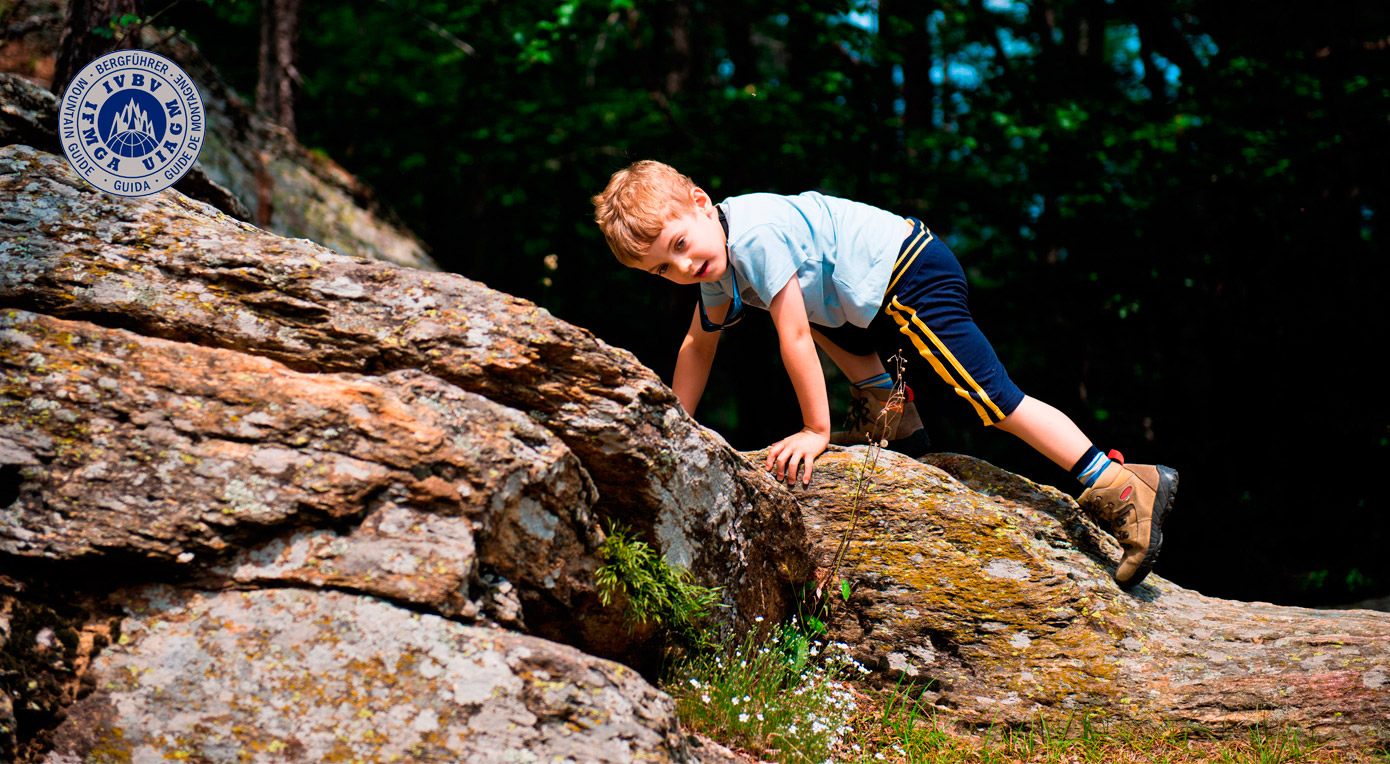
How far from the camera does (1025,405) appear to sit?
12.3 feet

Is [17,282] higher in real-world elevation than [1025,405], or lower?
lower

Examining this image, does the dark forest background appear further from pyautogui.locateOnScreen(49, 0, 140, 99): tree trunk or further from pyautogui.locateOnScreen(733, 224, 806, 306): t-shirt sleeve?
pyautogui.locateOnScreen(733, 224, 806, 306): t-shirt sleeve

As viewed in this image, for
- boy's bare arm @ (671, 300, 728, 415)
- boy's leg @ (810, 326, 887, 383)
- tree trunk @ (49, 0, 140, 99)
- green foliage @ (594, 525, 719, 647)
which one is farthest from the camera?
boy's leg @ (810, 326, 887, 383)

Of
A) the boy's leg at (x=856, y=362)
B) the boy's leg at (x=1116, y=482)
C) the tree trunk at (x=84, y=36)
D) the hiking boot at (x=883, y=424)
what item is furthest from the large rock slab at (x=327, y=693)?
the tree trunk at (x=84, y=36)

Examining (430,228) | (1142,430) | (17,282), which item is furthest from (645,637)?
(430,228)

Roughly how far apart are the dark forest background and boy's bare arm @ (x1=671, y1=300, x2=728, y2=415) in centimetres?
448

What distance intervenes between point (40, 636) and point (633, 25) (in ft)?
32.7

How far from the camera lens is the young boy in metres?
3.60

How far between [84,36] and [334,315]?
2996mm

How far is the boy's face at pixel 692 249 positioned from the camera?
3.53 metres

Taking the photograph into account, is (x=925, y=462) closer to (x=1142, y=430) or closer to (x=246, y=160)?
(x=1142, y=430)

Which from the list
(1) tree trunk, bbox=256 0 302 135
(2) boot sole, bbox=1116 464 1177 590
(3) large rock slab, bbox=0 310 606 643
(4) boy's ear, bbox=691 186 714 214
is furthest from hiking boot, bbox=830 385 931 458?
(1) tree trunk, bbox=256 0 302 135

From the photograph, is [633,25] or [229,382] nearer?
[229,382]

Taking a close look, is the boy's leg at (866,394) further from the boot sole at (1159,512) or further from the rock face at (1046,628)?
the boot sole at (1159,512)
